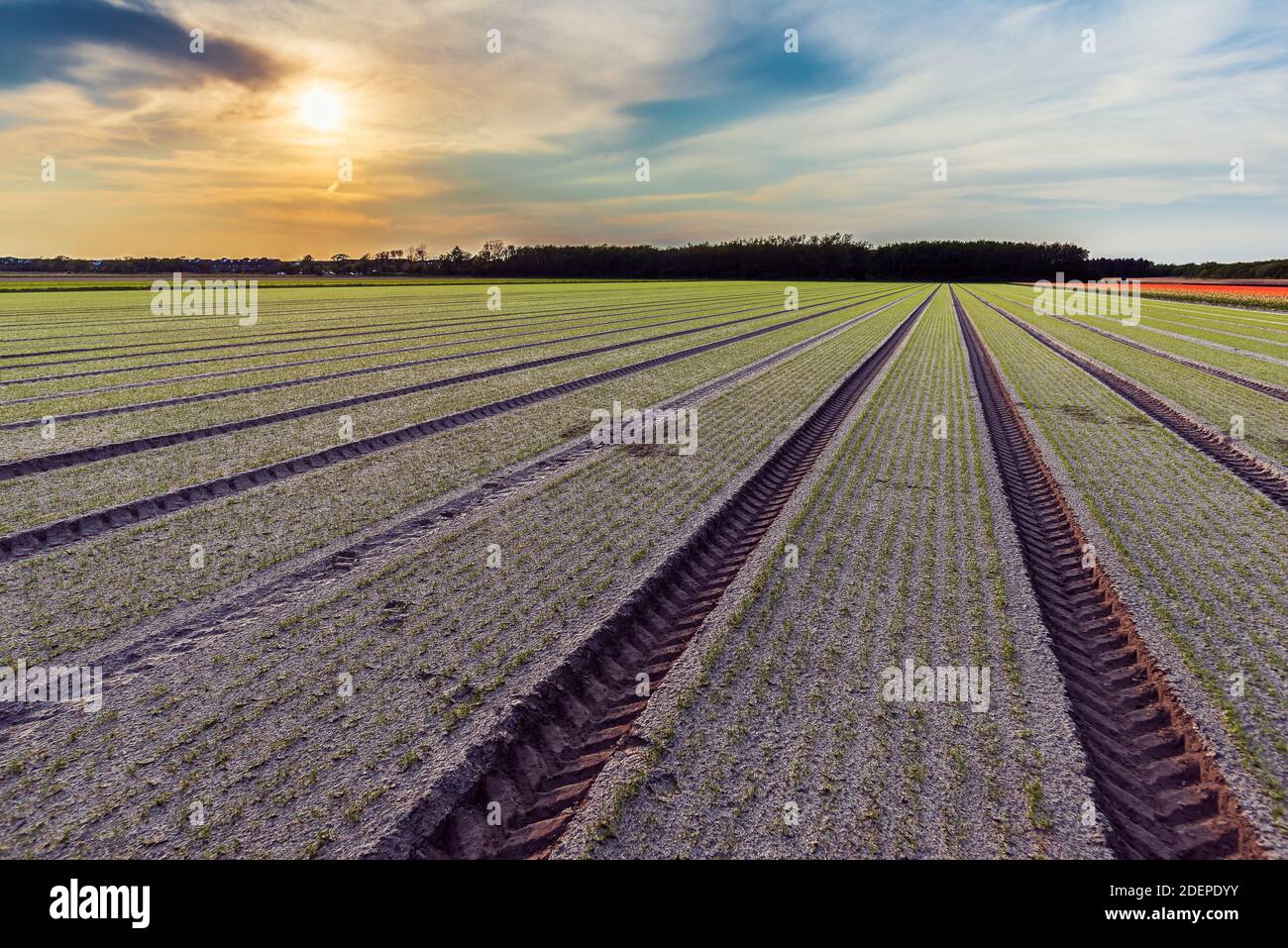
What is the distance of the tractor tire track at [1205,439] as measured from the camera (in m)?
10.9

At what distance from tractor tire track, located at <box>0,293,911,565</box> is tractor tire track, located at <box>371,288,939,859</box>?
6.59 m

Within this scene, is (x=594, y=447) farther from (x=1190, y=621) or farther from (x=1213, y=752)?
(x=1213, y=752)

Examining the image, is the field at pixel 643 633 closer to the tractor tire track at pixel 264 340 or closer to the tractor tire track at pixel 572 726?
the tractor tire track at pixel 572 726

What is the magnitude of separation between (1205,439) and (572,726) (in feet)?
47.2

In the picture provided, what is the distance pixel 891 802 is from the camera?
13.9ft

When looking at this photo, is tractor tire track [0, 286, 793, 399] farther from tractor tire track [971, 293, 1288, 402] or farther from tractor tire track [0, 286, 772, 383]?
tractor tire track [971, 293, 1288, 402]

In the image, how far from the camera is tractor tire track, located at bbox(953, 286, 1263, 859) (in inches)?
165
